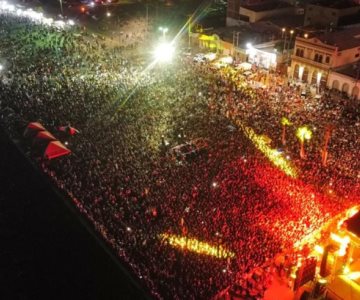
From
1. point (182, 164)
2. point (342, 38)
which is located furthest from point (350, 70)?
point (182, 164)

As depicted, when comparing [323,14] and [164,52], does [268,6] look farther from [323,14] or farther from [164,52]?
[164,52]

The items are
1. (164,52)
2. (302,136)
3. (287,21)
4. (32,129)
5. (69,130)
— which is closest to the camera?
(302,136)

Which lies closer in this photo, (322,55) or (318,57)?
(322,55)

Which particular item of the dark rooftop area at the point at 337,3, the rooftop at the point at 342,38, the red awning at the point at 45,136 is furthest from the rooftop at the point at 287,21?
the red awning at the point at 45,136

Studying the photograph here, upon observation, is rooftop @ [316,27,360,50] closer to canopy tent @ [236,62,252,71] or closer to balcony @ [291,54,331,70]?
balcony @ [291,54,331,70]

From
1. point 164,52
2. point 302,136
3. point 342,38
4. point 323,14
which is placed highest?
point 323,14

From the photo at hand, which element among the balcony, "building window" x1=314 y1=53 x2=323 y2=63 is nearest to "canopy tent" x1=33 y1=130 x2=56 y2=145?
the balcony

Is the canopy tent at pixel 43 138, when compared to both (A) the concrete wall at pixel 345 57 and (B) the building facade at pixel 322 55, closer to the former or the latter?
(B) the building facade at pixel 322 55
